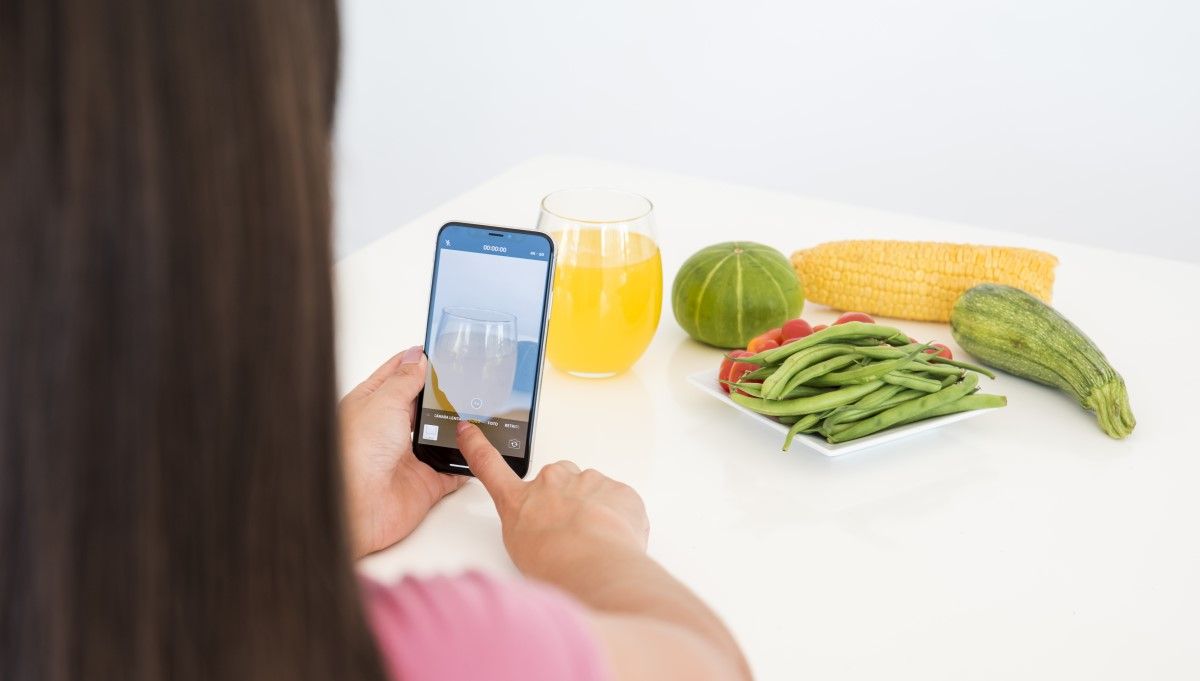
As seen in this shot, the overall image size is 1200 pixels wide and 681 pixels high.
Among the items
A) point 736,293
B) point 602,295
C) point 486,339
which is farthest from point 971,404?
point 486,339

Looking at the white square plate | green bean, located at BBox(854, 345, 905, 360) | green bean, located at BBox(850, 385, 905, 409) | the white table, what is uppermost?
green bean, located at BBox(854, 345, 905, 360)

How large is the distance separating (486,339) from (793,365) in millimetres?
315

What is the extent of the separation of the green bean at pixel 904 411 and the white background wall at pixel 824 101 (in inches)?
110

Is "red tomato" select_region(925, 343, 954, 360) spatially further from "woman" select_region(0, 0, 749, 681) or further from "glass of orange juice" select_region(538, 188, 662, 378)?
"woman" select_region(0, 0, 749, 681)

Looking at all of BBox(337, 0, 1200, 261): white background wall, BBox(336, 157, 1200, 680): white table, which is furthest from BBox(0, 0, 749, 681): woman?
BBox(337, 0, 1200, 261): white background wall

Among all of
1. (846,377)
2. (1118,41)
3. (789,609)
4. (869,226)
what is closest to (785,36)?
(1118,41)

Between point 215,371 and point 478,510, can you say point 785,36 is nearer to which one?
point 478,510

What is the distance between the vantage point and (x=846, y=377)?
46.4 inches

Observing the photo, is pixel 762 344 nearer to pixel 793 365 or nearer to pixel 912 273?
pixel 793 365

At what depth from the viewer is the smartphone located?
113 centimetres

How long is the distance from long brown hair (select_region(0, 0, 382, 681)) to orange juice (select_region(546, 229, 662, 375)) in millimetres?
788

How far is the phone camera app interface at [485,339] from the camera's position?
1.13 metres

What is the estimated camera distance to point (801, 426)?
1156 millimetres

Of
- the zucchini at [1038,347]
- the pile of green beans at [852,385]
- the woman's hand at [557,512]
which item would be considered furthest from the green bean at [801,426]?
the zucchini at [1038,347]
